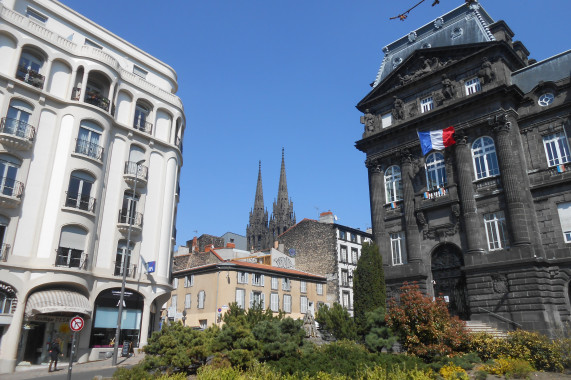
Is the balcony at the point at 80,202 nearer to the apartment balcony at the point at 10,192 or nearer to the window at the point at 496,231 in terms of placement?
the apartment balcony at the point at 10,192

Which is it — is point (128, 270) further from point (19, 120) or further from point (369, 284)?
point (369, 284)

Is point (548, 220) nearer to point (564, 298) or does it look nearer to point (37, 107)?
point (564, 298)

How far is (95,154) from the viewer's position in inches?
953

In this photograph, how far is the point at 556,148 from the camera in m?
23.5

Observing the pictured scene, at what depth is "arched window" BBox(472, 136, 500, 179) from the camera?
25.0m

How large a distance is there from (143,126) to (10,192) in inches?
393

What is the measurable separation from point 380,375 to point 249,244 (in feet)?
304

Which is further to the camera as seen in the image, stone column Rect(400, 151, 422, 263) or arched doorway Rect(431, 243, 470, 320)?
stone column Rect(400, 151, 422, 263)

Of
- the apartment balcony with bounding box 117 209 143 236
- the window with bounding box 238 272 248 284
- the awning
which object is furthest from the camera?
the window with bounding box 238 272 248 284

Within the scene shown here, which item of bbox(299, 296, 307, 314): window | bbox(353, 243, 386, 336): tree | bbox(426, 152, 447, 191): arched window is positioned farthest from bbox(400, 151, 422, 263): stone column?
bbox(299, 296, 307, 314): window

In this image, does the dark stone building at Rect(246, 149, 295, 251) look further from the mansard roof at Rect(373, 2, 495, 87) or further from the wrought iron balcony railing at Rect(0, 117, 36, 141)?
the wrought iron balcony railing at Rect(0, 117, 36, 141)

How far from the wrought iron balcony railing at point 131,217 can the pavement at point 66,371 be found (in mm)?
8032

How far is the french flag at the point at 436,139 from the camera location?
2617 cm

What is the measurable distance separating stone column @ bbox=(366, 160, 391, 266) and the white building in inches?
582
